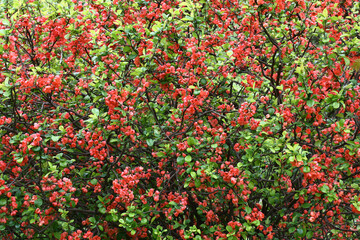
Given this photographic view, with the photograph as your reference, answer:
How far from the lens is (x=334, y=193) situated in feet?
12.5

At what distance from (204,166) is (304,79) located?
1322 millimetres

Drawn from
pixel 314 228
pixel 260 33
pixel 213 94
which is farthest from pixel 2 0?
pixel 314 228

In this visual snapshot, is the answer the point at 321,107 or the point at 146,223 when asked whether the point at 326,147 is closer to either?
the point at 321,107

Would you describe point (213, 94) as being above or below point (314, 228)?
above

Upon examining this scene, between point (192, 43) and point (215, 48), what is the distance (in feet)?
2.15

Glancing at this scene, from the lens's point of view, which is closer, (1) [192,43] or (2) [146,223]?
(2) [146,223]

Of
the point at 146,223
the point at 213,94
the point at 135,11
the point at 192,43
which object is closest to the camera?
the point at 146,223

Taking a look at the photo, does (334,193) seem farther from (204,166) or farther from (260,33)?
(260,33)

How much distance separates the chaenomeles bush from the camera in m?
3.96

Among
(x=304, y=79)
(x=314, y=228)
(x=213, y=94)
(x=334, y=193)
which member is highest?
(x=304, y=79)

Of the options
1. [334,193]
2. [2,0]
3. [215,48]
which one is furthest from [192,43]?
[2,0]

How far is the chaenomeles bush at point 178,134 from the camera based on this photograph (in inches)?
156

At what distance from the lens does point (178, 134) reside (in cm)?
424

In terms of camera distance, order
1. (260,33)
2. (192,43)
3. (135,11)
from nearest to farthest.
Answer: (192,43), (260,33), (135,11)
